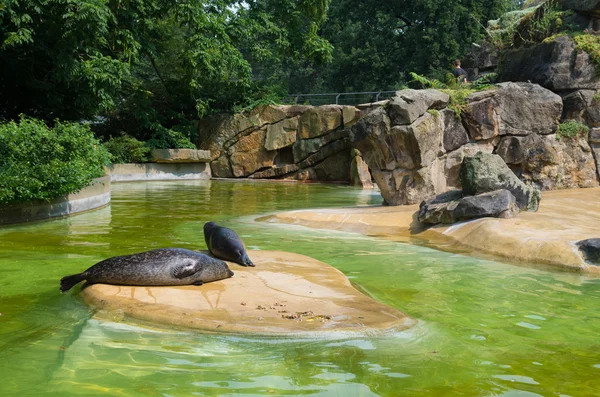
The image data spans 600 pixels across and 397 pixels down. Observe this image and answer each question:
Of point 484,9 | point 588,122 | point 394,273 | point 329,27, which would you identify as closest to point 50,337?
point 394,273

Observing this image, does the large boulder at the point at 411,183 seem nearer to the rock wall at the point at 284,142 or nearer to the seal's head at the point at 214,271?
the seal's head at the point at 214,271

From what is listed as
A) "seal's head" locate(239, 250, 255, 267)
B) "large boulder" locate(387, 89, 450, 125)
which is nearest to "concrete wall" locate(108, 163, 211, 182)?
"large boulder" locate(387, 89, 450, 125)

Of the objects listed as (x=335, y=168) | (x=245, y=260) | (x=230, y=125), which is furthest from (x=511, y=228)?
(x=230, y=125)

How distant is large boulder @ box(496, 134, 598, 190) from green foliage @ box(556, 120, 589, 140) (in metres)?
0.09

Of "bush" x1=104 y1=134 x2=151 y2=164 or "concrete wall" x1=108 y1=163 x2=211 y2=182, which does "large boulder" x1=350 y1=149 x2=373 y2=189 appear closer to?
"concrete wall" x1=108 y1=163 x2=211 y2=182

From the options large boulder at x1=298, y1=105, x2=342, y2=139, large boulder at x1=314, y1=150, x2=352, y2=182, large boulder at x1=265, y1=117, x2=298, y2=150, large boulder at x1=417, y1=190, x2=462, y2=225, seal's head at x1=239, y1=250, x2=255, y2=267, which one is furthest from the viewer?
large boulder at x1=265, y1=117, x2=298, y2=150

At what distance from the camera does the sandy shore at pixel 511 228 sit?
30.9 feet

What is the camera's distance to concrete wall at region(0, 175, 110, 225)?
41.3 ft

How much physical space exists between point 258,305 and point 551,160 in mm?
11564

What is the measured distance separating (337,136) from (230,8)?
925 cm

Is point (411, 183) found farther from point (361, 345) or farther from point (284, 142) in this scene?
point (284, 142)

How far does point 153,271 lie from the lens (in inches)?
273

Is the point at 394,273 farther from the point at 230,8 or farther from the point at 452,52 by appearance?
the point at 452,52

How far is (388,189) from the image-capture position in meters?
15.5
